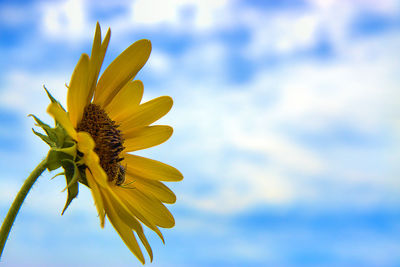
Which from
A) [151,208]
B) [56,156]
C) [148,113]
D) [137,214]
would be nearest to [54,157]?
[56,156]

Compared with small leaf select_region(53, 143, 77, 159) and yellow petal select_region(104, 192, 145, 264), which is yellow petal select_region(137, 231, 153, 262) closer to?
yellow petal select_region(104, 192, 145, 264)

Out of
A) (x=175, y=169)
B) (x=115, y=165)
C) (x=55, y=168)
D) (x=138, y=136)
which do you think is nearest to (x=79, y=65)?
(x=55, y=168)

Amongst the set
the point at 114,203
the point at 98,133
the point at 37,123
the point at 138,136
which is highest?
the point at 138,136

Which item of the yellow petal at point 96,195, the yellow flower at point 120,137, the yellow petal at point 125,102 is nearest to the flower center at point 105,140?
the yellow flower at point 120,137

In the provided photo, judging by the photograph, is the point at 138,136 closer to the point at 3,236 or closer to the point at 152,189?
the point at 152,189

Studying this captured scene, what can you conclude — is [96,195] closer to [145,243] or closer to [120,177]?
[120,177]

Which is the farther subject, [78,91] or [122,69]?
[122,69]
